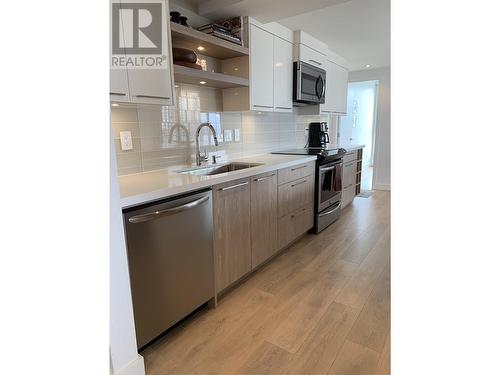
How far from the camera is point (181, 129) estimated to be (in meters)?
2.18

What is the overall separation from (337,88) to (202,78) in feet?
8.60

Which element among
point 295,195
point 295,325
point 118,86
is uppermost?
point 118,86

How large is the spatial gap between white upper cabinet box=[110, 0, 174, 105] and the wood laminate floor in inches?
52.3

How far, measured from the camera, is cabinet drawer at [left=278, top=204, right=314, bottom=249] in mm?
2484

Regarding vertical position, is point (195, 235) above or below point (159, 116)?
below

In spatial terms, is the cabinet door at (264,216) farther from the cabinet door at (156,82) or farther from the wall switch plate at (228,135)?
the cabinet door at (156,82)

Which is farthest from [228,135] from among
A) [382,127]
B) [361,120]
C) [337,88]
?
[361,120]

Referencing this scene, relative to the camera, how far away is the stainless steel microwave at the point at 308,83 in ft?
9.68

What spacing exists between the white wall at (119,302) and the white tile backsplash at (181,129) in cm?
78

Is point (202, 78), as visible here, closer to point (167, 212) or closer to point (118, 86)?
point (118, 86)
